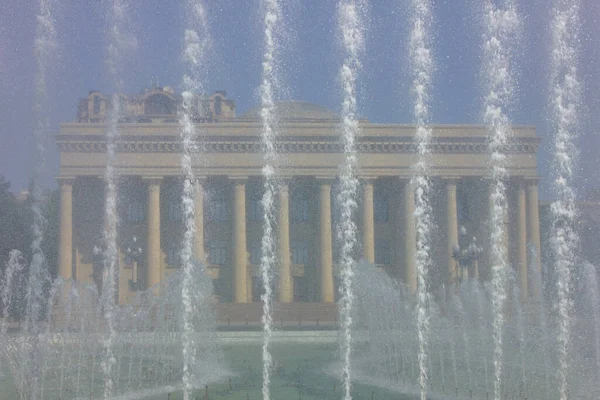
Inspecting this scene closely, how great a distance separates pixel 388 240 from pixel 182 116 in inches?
518

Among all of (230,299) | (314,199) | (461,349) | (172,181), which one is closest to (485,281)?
(314,199)

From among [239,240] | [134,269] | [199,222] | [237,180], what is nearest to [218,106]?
[237,180]

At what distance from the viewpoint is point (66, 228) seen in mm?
38281

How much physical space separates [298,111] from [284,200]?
11605mm

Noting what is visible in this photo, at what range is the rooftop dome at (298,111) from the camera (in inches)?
1743

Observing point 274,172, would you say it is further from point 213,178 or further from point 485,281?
point 485,281

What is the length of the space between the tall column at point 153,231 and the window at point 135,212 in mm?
2196

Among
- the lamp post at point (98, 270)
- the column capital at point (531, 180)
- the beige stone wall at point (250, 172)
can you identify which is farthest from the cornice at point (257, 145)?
the lamp post at point (98, 270)

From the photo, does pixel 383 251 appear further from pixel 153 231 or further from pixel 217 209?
pixel 153 231

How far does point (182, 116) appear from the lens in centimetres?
4409

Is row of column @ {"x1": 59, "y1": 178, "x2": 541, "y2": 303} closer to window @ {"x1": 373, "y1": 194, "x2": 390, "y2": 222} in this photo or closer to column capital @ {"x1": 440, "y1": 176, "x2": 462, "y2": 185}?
column capital @ {"x1": 440, "y1": 176, "x2": 462, "y2": 185}

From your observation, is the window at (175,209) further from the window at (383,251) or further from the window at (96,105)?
the window at (383,251)

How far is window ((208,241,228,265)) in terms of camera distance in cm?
4103

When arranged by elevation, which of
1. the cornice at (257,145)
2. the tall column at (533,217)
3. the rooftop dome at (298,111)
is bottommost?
the tall column at (533,217)
